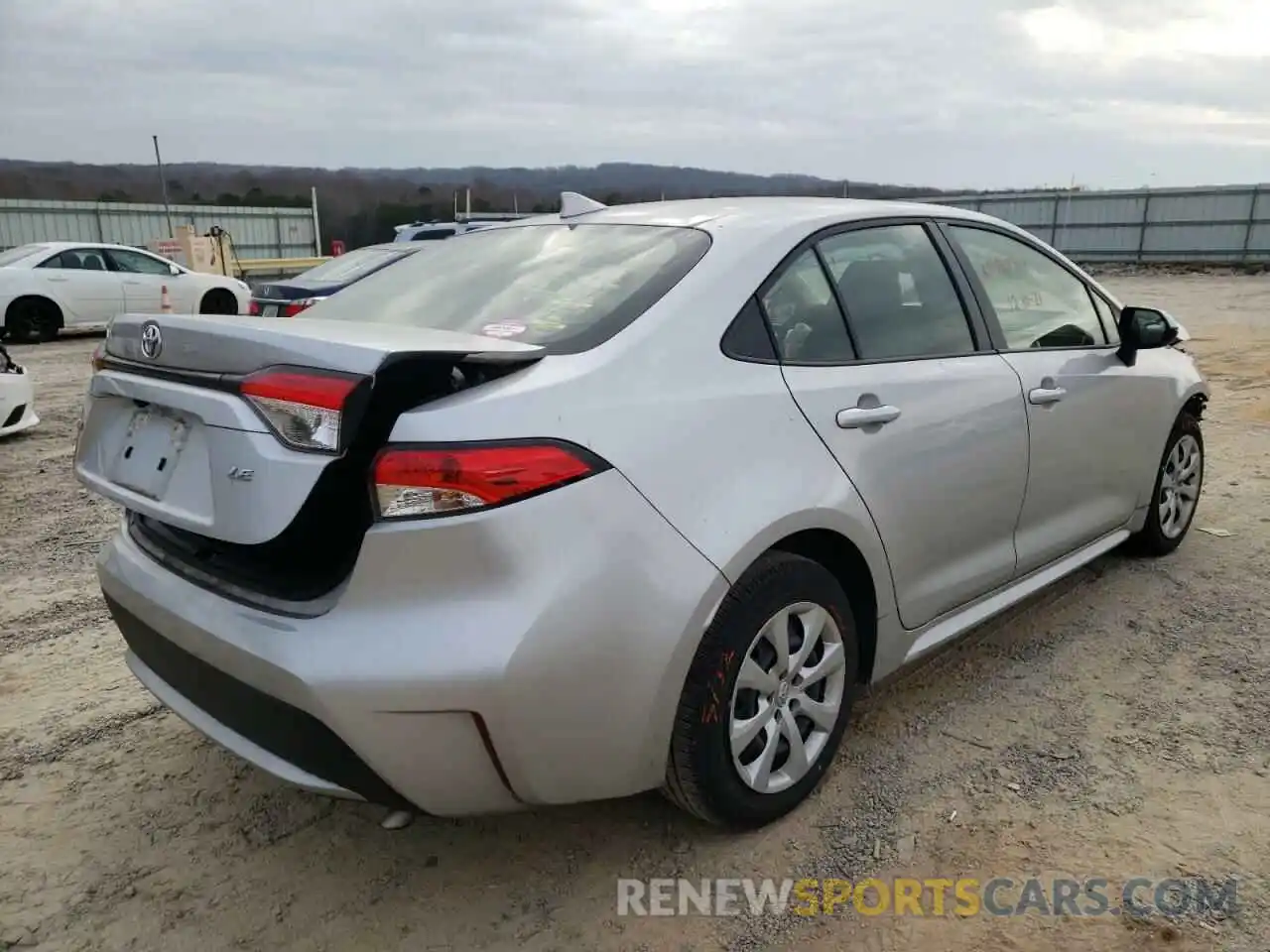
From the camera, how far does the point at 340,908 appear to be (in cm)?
224

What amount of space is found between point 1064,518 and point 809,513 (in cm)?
161

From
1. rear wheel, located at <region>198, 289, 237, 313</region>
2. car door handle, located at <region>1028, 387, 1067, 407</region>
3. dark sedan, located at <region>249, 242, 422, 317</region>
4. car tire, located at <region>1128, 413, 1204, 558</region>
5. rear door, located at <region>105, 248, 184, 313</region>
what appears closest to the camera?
car door handle, located at <region>1028, 387, 1067, 407</region>

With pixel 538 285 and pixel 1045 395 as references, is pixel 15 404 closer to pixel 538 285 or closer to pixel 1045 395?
pixel 538 285

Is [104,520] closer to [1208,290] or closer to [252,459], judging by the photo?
[252,459]

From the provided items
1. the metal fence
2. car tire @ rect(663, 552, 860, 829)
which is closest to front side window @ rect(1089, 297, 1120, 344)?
car tire @ rect(663, 552, 860, 829)

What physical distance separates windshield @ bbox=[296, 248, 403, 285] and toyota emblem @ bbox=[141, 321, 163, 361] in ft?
23.9

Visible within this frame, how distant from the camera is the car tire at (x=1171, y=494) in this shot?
422 centimetres

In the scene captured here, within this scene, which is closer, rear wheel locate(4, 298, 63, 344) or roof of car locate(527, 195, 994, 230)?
roof of car locate(527, 195, 994, 230)

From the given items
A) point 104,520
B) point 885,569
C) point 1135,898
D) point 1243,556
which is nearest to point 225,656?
point 885,569

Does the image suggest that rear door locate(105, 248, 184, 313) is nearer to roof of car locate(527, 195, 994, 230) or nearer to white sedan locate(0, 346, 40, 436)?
white sedan locate(0, 346, 40, 436)

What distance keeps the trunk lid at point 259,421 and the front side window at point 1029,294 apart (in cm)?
187

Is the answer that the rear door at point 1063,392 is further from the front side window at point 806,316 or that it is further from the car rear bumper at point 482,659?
the car rear bumper at point 482,659

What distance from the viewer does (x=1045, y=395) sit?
128 inches

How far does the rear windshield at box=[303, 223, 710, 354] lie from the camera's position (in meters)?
2.28
